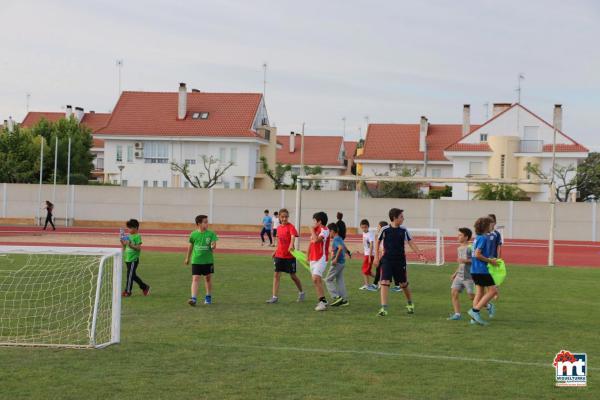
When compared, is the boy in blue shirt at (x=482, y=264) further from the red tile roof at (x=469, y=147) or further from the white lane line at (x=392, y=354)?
the red tile roof at (x=469, y=147)

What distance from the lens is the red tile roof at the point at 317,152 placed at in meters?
98.1

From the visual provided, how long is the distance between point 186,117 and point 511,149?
87.5 feet

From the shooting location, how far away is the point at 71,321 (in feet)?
42.5

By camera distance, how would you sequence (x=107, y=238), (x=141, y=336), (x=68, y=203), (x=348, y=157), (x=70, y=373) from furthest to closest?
(x=348, y=157), (x=68, y=203), (x=107, y=238), (x=141, y=336), (x=70, y=373)

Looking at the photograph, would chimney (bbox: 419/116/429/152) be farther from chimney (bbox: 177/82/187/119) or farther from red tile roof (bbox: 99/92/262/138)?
chimney (bbox: 177/82/187/119)

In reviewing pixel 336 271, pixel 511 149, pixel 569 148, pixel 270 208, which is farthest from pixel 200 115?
pixel 336 271

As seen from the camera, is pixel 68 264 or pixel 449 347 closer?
pixel 449 347

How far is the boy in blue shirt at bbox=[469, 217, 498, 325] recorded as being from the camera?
13.3 m

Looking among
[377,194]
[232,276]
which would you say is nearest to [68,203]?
[377,194]

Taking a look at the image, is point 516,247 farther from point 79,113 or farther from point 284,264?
point 79,113

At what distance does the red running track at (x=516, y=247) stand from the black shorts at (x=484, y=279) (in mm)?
16813

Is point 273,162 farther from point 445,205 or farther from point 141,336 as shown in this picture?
point 141,336

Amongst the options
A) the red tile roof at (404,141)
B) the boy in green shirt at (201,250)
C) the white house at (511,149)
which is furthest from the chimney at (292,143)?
the boy in green shirt at (201,250)

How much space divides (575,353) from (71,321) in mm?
7390
